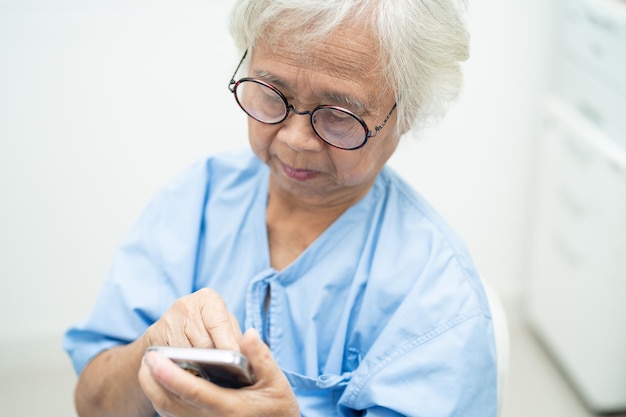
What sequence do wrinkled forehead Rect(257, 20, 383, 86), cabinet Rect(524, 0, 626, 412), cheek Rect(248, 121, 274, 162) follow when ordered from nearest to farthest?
1. wrinkled forehead Rect(257, 20, 383, 86)
2. cheek Rect(248, 121, 274, 162)
3. cabinet Rect(524, 0, 626, 412)

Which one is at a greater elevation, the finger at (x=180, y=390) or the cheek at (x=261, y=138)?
the cheek at (x=261, y=138)

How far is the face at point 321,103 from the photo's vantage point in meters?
1.12

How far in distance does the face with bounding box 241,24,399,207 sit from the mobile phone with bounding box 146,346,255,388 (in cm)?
41

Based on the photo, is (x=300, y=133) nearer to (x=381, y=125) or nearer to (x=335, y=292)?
(x=381, y=125)

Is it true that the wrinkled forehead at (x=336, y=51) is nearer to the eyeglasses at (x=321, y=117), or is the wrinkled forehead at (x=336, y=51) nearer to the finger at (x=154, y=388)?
the eyeglasses at (x=321, y=117)

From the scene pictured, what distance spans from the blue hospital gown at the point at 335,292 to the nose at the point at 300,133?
0.69ft

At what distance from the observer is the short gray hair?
3.61 feet

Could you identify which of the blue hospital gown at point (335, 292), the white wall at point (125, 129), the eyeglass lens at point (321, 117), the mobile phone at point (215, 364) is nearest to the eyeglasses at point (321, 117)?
the eyeglass lens at point (321, 117)

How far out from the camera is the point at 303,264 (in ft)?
4.42

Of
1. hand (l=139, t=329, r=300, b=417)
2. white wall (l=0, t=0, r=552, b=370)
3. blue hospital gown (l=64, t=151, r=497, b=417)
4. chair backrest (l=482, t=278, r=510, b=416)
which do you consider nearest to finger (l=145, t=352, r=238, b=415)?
hand (l=139, t=329, r=300, b=417)

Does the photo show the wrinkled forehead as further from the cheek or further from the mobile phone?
the mobile phone

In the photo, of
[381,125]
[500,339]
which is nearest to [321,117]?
[381,125]

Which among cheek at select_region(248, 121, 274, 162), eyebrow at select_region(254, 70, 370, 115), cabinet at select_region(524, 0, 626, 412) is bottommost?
cabinet at select_region(524, 0, 626, 412)

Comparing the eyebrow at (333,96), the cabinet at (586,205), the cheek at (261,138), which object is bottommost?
the cabinet at (586,205)
